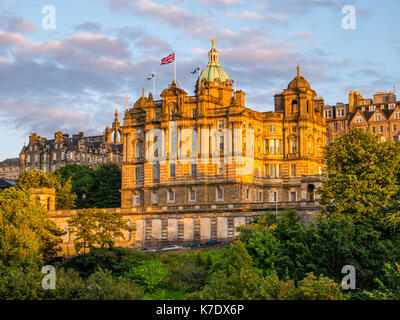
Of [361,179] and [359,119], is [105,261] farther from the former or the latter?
[359,119]

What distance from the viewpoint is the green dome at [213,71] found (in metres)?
130

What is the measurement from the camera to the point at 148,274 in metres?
82.4

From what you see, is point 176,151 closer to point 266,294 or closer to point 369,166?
point 369,166

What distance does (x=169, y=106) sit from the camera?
403 ft

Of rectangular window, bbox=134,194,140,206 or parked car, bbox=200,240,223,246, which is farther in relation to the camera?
rectangular window, bbox=134,194,140,206

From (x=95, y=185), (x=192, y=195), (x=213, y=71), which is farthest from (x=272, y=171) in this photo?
(x=95, y=185)

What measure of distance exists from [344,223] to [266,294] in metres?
25.8

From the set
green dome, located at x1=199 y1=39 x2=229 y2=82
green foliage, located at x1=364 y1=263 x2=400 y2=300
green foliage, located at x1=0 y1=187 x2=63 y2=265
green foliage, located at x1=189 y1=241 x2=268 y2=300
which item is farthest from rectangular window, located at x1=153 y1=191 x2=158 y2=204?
green foliage, located at x1=364 y1=263 x2=400 y2=300

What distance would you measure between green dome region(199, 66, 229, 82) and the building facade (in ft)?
0.67

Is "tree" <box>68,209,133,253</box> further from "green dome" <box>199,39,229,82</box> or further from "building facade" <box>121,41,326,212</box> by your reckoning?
"green dome" <box>199,39,229,82</box>

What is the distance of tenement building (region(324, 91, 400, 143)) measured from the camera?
139750 mm

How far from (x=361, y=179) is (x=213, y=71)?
48592 millimetres
